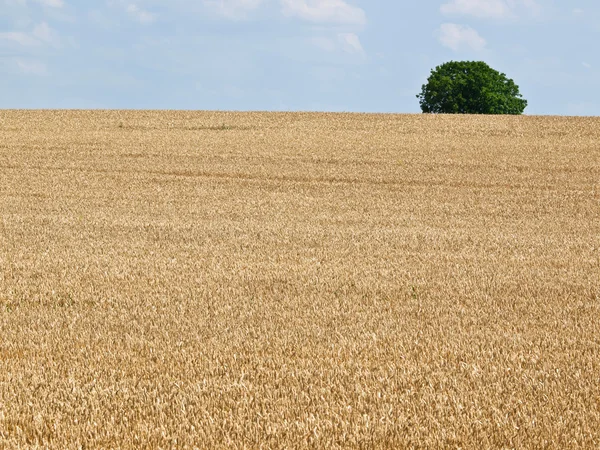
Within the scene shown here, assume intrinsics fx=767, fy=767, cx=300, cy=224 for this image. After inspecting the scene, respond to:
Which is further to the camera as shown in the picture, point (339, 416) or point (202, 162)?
point (202, 162)

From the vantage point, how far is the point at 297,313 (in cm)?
818

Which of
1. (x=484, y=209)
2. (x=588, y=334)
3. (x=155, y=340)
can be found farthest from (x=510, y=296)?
(x=484, y=209)

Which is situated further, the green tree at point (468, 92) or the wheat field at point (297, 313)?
the green tree at point (468, 92)

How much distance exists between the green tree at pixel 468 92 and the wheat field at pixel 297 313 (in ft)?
143

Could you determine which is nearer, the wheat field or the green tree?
the wheat field

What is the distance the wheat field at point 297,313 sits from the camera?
5.17 meters

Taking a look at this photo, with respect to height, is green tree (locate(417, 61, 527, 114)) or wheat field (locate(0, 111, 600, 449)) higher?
green tree (locate(417, 61, 527, 114))

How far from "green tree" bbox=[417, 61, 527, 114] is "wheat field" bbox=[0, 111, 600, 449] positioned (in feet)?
143

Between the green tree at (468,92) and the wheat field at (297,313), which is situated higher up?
the green tree at (468,92)

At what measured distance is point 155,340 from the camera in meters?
7.09

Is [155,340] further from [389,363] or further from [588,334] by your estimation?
[588,334]

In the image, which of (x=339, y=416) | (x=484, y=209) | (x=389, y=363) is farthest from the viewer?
(x=484, y=209)

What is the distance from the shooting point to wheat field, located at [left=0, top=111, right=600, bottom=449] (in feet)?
17.0

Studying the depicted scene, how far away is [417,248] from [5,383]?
8528 mm
